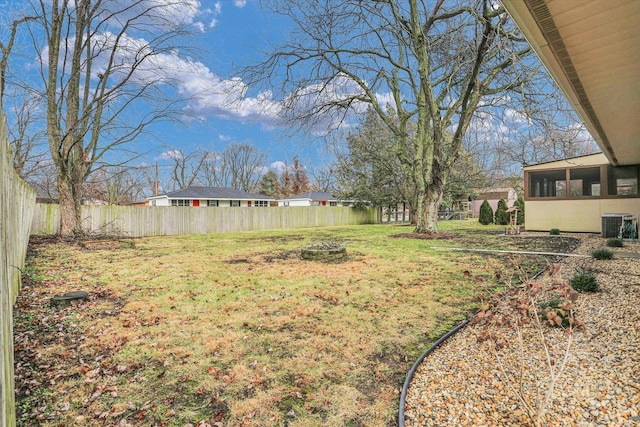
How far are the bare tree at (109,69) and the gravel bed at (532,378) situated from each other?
11.3m

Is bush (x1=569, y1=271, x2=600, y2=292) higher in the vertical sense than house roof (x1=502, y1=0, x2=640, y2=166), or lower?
lower

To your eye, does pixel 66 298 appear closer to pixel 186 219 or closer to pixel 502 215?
pixel 186 219

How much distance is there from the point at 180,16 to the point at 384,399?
11.9 metres

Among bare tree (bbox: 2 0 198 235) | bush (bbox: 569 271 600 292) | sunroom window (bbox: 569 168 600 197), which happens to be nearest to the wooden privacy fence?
bare tree (bbox: 2 0 198 235)

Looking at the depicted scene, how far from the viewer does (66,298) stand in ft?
13.3

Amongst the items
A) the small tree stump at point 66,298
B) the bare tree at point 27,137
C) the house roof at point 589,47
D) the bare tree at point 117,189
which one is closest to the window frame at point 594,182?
the house roof at point 589,47

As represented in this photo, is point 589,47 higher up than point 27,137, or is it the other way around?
point 27,137

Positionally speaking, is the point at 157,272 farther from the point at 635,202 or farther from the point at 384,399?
the point at 635,202

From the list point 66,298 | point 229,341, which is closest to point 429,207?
point 229,341

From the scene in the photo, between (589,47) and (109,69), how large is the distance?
13.5m

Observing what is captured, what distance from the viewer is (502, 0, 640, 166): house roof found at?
244 centimetres

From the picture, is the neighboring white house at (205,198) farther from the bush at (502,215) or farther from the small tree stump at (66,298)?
the small tree stump at (66,298)

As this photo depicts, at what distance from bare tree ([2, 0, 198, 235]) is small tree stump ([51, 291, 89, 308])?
300 inches

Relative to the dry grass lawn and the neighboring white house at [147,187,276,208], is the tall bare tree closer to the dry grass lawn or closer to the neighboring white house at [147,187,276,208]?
the dry grass lawn
